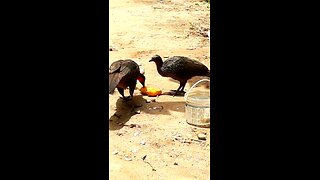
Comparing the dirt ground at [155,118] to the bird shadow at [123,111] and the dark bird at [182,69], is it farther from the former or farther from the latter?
the dark bird at [182,69]

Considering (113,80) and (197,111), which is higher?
(113,80)

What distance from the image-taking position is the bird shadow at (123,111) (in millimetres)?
4716

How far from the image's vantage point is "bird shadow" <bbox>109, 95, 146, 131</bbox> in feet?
15.5

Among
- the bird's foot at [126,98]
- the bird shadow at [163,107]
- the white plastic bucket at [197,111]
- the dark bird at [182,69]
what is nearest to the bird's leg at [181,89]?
the dark bird at [182,69]

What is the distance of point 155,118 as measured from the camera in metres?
4.89

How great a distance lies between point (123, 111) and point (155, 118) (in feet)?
1.31

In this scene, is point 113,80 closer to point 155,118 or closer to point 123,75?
point 123,75

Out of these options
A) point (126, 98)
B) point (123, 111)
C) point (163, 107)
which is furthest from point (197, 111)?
point (126, 98)
